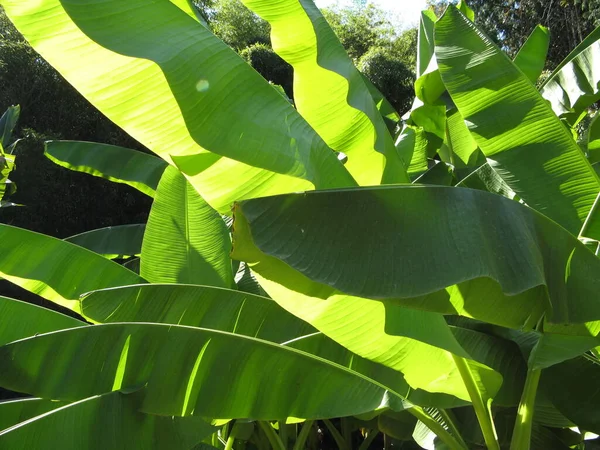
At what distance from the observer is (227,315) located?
161 centimetres

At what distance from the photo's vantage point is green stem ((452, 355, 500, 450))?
1467 mm

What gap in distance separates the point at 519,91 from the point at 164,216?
3.87 feet

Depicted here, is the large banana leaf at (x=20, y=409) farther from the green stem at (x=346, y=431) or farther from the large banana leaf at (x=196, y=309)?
the green stem at (x=346, y=431)

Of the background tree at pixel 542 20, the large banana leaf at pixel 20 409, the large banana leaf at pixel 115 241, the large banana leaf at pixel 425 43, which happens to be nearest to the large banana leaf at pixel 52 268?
the large banana leaf at pixel 20 409

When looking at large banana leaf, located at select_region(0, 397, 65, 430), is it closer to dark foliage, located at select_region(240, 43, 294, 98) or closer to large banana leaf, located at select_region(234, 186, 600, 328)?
large banana leaf, located at select_region(234, 186, 600, 328)

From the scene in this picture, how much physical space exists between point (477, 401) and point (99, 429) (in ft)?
3.12

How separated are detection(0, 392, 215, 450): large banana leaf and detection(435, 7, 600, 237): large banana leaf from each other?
1.05 m

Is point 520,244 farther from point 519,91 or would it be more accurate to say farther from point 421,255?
point 519,91

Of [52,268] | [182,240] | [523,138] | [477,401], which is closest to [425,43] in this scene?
[523,138]

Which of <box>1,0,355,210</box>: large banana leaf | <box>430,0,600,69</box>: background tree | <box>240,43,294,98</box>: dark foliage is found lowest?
<box>1,0,355,210</box>: large banana leaf

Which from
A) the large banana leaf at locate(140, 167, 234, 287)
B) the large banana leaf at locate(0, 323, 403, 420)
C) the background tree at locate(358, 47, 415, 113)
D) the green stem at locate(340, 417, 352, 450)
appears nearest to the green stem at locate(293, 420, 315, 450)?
the green stem at locate(340, 417, 352, 450)

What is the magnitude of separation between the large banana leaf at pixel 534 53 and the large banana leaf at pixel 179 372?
73.9 inches

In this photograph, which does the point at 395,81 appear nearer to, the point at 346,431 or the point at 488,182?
the point at 346,431

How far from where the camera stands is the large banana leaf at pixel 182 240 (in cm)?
197
